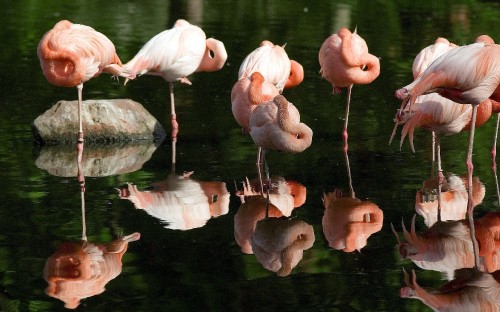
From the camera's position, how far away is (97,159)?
821 cm

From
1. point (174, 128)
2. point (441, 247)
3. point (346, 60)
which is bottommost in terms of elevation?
point (174, 128)

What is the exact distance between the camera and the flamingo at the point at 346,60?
8.54 meters

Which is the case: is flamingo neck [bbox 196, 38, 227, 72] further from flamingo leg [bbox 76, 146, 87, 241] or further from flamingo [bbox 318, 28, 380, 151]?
flamingo leg [bbox 76, 146, 87, 241]

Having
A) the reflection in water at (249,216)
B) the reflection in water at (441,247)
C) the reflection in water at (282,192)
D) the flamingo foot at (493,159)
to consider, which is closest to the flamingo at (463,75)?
the reflection in water at (441,247)

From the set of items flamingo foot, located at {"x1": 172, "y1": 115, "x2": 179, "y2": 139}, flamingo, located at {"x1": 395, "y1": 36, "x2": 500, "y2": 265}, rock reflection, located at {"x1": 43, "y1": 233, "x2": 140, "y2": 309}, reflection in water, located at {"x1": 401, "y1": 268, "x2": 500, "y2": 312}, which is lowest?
flamingo foot, located at {"x1": 172, "y1": 115, "x2": 179, "y2": 139}

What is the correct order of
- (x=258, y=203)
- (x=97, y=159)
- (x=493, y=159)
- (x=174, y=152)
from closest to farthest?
(x=258, y=203) < (x=493, y=159) < (x=97, y=159) < (x=174, y=152)

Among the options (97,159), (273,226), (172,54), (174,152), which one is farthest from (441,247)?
(172,54)

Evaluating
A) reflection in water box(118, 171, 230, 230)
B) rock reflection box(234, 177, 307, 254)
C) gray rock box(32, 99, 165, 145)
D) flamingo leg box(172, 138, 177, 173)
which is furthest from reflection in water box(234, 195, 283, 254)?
gray rock box(32, 99, 165, 145)

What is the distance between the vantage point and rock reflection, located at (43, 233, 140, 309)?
4.99 meters

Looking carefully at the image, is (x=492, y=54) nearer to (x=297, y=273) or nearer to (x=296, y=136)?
(x=296, y=136)

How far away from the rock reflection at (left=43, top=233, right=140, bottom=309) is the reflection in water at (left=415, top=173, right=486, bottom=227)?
188 centimetres

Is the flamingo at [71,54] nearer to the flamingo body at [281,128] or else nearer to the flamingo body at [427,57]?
the flamingo body at [281,128]

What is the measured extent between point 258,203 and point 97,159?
6.36 ft

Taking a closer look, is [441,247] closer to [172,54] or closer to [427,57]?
[427,57]
